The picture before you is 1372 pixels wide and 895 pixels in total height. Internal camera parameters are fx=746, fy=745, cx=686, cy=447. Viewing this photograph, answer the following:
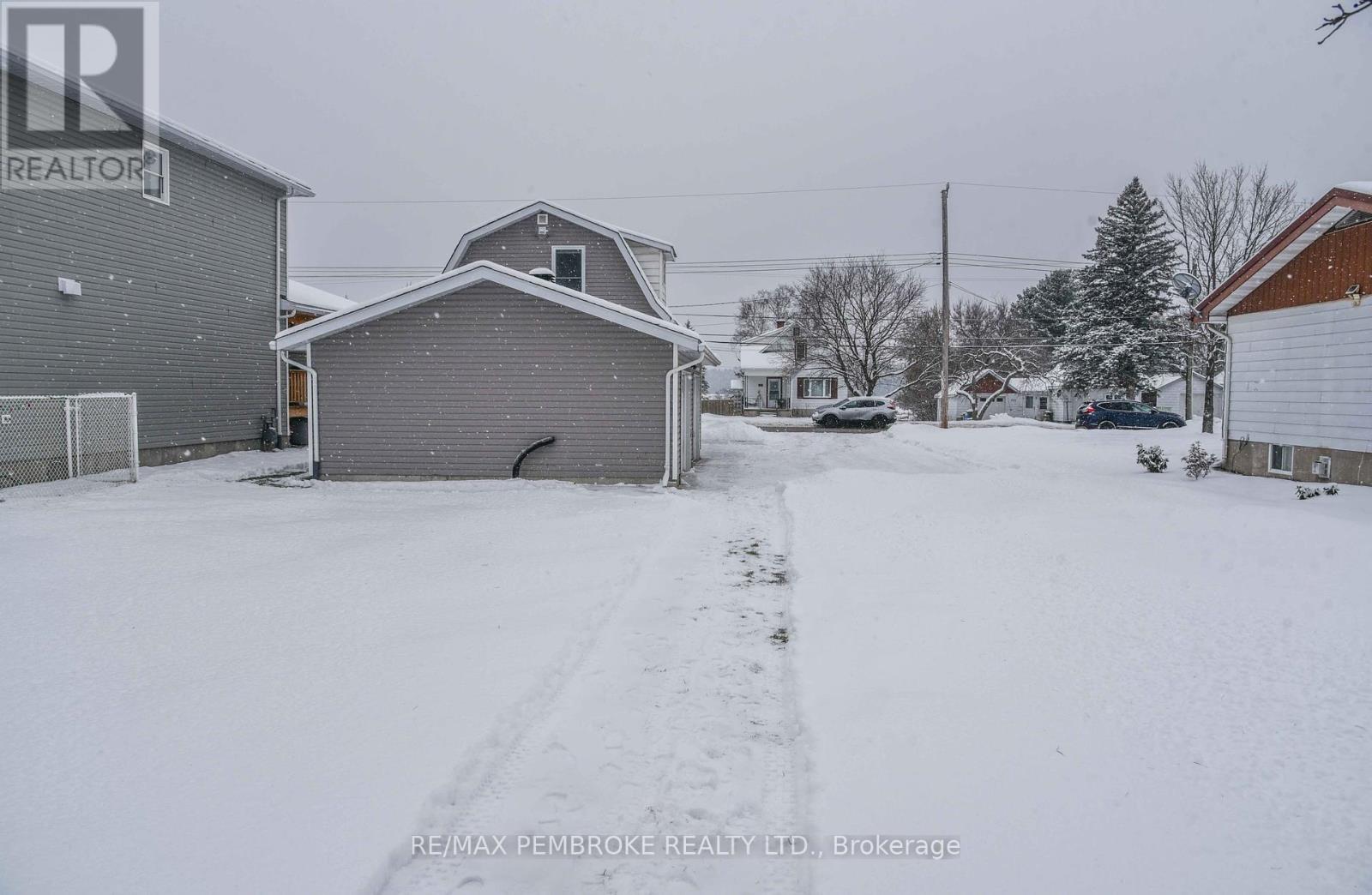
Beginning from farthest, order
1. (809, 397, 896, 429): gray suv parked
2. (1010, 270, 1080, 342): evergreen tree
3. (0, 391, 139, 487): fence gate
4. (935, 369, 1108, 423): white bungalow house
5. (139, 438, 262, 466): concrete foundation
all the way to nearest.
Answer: (1010, 270, 1080, 342): evergreen tree < (935, 369, 1108, 423): white bungalow house < (809, 397, 896, 429): gray suv parked < (139, 438, 262, 466): concrete foundation < (0, 391, 139, 487): fence gate

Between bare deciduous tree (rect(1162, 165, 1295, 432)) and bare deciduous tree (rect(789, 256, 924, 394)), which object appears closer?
bare deciduous tree (rect(1162, 165, 1295, 432))

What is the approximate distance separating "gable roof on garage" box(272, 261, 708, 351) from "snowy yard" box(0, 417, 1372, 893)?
5359 mm

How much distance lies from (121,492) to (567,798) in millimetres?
11556

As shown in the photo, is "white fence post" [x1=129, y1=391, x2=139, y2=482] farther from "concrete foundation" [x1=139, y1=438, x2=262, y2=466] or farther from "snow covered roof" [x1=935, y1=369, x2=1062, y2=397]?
"snow covered roof" [x1=935, y1=369, x2=1062, y2=397]

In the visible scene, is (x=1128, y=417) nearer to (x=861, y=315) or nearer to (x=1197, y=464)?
(x=861, y=315)

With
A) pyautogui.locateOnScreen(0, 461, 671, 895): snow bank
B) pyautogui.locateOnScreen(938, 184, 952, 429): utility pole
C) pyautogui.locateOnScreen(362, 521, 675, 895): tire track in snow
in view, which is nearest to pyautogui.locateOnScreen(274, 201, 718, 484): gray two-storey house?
pyautogui.locateOnScreen(0, 461, 671, 895): snow bank

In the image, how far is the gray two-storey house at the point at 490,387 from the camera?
13.5m

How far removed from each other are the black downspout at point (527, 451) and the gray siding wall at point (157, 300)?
747 centimetres

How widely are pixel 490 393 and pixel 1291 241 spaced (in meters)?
14.3

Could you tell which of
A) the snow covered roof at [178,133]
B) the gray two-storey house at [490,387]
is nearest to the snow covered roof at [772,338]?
the snow covered roof at [178,133]

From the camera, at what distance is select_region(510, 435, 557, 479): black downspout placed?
13.6 m

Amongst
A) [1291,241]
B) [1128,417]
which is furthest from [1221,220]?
[1291,241]

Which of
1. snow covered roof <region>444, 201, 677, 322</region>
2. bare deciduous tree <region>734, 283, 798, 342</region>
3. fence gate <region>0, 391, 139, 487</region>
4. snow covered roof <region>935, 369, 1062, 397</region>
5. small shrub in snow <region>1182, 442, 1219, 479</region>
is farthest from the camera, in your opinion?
bare deciduous tree <region>734, 283, 798, 342</region>

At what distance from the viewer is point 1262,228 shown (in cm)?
2877
